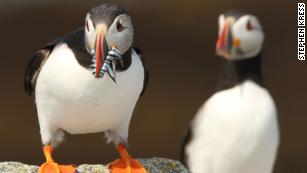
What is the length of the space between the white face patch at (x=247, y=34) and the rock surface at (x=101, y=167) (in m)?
0.77

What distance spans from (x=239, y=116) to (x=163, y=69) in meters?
2.51

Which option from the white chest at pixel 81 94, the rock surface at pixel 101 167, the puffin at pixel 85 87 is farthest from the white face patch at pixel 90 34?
the rock surface at pixel 101 167

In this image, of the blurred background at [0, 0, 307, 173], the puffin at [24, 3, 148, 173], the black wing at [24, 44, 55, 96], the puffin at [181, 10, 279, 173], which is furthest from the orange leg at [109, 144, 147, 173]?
the blurred background at [0, 0, 307, 173]

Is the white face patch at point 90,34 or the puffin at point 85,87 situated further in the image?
the puffin at point 85,87

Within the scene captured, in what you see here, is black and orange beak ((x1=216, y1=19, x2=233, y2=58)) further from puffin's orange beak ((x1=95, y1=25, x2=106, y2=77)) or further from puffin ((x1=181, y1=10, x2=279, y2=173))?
puffin's orange beak ((x1=95, y1=25, x2=106, y2=77))

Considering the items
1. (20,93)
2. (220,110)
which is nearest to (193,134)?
(220,110)

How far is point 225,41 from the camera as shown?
1.39m

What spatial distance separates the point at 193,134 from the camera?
1503mm

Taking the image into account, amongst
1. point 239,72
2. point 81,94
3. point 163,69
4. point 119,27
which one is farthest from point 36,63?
point 163,69

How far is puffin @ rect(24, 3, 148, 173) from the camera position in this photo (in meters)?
1.98

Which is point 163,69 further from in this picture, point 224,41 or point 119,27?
point 224,41

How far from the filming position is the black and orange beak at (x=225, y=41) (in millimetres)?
1384

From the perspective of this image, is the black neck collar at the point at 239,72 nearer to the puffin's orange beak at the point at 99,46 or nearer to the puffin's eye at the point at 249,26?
the puffin's eye at the point at 249,26

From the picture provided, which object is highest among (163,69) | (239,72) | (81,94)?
(239,72)
